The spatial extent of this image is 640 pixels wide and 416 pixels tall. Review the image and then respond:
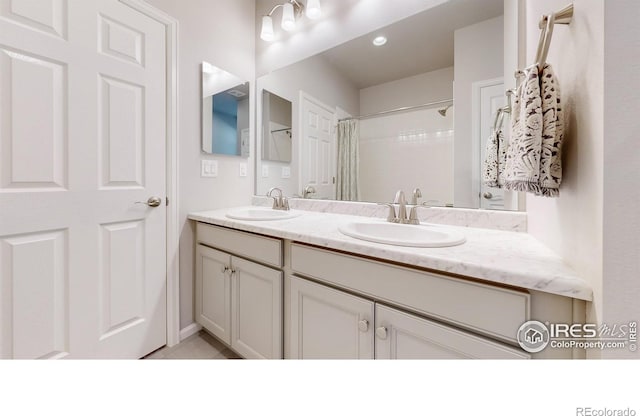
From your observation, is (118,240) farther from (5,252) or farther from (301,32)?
(301,32)

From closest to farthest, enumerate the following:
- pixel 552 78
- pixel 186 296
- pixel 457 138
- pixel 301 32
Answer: pixel 552 78
pixel 457 138
pixel 186 296
pixel 301 32

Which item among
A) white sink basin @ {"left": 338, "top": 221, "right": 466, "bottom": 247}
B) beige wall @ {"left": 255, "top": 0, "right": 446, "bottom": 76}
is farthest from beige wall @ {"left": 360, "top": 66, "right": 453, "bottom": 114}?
white sink basin @ {"left": 338, "top": 221, "right": 466, "bottom": 247}

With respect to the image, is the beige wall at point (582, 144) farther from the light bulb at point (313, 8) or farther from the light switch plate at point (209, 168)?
the light switch plate at point (209, 168)

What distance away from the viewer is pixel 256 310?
48.9 inches

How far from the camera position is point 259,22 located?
2.04 m

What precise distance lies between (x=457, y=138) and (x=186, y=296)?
1.85 meters

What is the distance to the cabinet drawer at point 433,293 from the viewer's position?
0.64m

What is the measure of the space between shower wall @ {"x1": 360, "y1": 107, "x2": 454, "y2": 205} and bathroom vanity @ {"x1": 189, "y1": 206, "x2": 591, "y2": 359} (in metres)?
0.29

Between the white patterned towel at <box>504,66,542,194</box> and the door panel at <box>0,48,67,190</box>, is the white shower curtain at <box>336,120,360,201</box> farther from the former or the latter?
the door panel at <box>0,48,67,190</box>

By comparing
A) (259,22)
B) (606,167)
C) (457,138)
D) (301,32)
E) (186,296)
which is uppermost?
(259,22)

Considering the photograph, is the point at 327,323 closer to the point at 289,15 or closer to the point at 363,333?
the point at 363,333

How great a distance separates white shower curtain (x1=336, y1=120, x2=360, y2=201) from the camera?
157 centimetres
